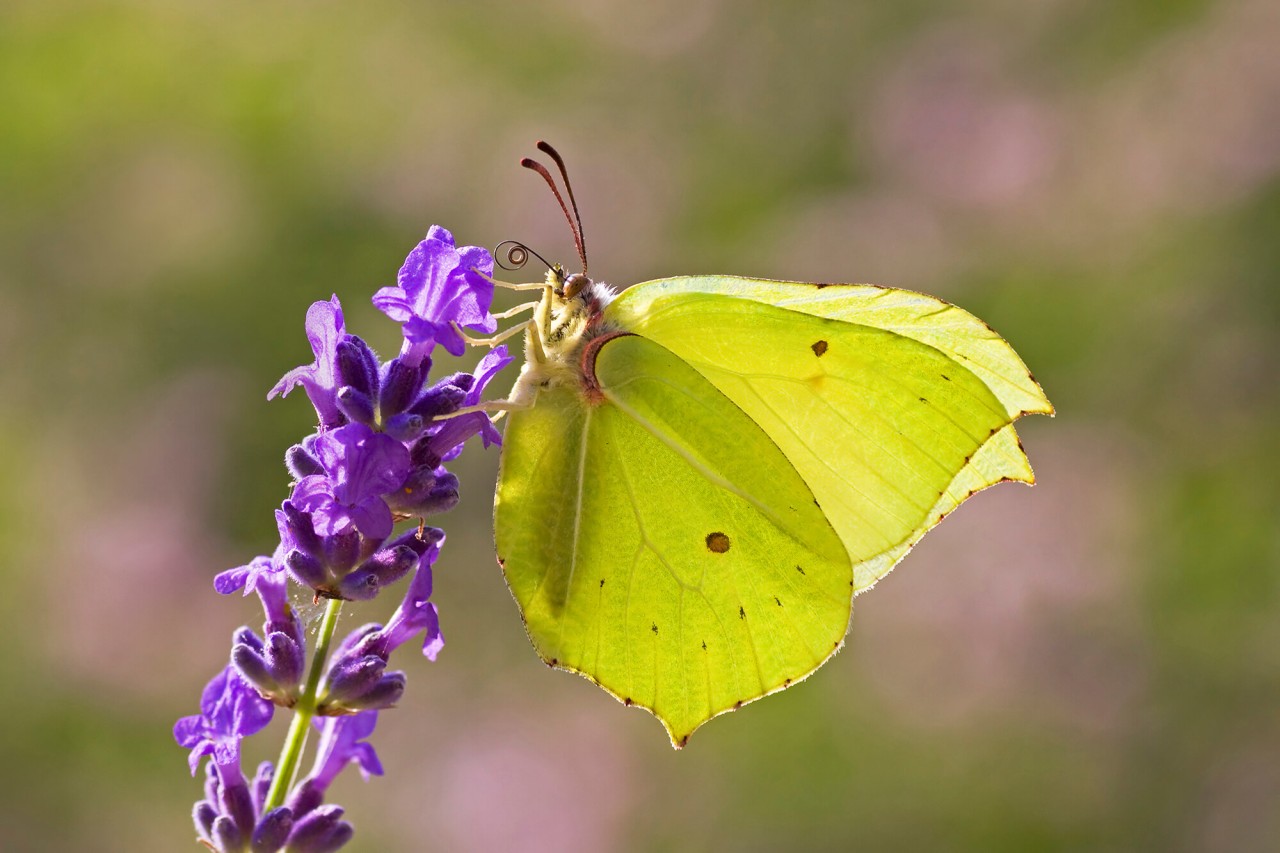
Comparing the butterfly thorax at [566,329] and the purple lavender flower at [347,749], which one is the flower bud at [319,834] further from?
the butterfly thorax at [566,329]

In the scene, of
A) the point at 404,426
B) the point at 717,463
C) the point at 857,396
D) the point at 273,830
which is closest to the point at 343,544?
the point at 404,426

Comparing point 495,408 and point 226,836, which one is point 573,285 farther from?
point 226,836

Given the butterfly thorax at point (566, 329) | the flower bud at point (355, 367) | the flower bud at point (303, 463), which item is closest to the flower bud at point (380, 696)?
the flower bud at point (303, 463)

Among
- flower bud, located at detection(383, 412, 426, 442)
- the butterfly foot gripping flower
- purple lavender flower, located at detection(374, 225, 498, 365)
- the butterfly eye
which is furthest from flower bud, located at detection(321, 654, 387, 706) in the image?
the butterfly eye

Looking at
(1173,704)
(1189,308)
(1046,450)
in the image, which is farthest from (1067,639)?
(1189,308)

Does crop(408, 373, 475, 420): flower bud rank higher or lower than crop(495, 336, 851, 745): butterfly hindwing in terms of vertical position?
higher

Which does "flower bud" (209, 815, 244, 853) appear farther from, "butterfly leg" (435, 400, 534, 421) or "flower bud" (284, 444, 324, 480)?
"butterfly leg" (435, 400, 534, 421)

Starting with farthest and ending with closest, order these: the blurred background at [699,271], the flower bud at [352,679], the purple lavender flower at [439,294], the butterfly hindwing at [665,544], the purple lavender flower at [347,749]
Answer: the blurred background at [699,271] → the butterfly hindwing at [665,544] → the purple lavender flower at [347,749] → the purple lavender flower at [439,294] → the flower bud at [352,679]

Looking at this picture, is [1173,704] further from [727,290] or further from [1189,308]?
[727,290]

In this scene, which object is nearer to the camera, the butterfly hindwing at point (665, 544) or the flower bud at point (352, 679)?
the flower bud at point (352, 679)
